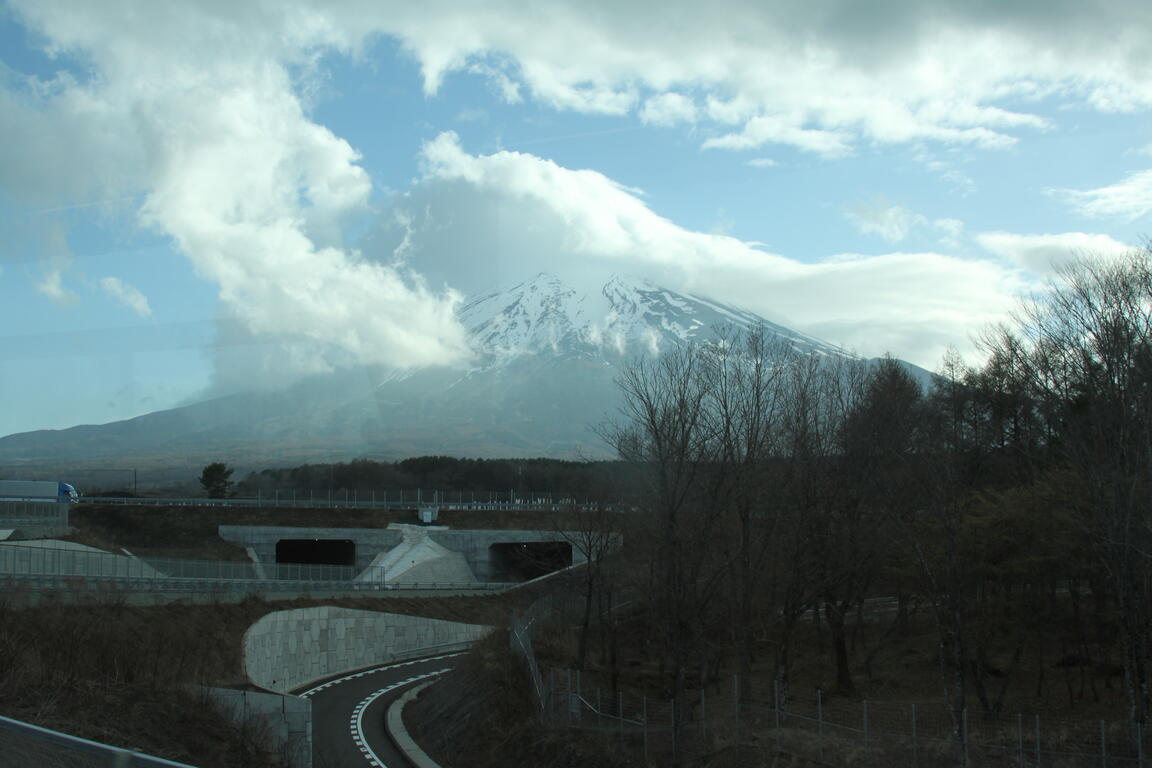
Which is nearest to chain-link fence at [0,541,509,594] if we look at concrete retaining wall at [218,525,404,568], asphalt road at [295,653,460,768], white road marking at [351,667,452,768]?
asphalt road at [295,653,460,768]

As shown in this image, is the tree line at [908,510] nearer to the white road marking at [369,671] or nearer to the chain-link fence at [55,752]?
the white road marking at [369,671]

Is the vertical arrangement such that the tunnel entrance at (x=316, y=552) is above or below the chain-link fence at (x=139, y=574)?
below

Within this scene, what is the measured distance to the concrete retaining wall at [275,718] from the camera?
16531 mm

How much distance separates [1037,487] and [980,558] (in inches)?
100

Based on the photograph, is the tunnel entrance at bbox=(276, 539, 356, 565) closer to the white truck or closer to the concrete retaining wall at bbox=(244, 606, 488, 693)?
the white truck

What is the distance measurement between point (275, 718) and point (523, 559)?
169ft

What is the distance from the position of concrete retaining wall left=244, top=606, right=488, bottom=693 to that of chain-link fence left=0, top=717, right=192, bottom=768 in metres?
23.8

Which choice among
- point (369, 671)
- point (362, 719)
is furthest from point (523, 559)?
point (362, 719)

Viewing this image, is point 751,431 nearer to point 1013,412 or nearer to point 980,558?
point 980,558

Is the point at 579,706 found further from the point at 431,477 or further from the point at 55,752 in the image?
the point at 431,477

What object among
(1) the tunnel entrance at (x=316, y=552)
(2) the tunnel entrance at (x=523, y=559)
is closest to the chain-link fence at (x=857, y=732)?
(2) the tunnel entrance at (x=523, y=559)

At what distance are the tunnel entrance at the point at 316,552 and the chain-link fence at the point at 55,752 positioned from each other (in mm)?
68466

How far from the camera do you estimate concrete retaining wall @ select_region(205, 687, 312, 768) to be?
16.5 metres

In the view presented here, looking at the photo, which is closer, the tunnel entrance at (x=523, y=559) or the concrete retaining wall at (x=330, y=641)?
the concrete retaining wall at (x=330, y=641)
